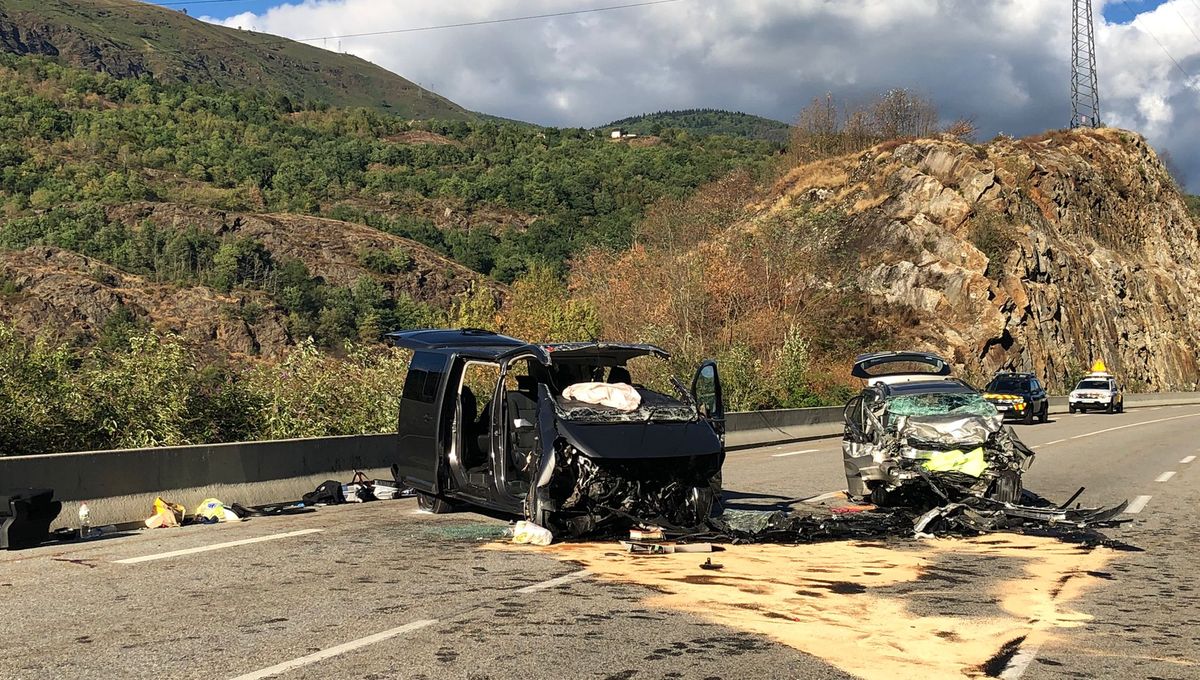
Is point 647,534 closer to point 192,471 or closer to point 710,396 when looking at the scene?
point 710,396

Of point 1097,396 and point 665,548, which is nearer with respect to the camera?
point 665,548

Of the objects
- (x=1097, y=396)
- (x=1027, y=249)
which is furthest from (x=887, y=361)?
(x=1027, y=249)

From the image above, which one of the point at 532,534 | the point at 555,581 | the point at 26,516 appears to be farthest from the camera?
the point at 532,534

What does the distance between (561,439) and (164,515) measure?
4.57 m

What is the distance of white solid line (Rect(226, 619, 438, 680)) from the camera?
6.03m

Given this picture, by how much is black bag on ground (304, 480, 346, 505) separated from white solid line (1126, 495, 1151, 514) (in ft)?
32.0

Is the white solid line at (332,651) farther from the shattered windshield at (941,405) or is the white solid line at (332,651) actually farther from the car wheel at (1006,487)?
the shattered windshield at (941,405)

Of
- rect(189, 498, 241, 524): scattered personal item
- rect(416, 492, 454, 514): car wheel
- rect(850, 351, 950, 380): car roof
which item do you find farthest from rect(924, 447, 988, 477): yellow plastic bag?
rect(189, 498, 241, 524): scattered personal item

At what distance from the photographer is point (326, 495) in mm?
14430

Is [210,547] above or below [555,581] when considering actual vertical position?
above

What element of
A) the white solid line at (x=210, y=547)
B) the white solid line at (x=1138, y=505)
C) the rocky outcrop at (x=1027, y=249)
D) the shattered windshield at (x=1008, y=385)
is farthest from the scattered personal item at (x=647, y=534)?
the rocky outcrop at (x=1027, y=249)

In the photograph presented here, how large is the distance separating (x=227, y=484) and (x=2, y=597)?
204 inches

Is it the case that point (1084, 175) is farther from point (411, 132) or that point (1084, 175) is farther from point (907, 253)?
point (411, 132)

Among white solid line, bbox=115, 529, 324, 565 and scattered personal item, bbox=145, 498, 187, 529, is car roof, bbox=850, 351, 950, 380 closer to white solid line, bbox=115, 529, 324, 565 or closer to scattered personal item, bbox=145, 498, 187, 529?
white solid line, bbox=115, 529, 324, 565
